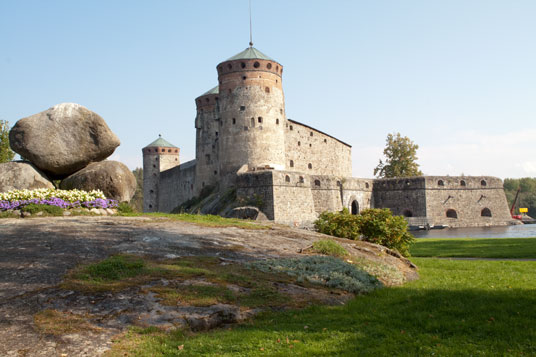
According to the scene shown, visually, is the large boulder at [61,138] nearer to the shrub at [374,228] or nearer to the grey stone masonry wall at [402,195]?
the shrub at [374,228]

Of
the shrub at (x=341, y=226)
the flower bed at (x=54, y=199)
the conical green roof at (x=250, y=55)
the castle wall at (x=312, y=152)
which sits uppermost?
the conical green roof at (x=250, y=55)

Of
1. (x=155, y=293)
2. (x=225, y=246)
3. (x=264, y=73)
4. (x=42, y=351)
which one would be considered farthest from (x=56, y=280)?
(x=264, y=73)

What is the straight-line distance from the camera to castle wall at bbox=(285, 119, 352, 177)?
46.0 m

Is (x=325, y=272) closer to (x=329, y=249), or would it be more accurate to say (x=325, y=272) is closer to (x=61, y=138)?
(x=329, y=249)

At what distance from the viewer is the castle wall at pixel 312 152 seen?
151 ft

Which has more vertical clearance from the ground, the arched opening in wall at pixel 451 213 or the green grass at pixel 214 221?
the green grass at pixel 214 221

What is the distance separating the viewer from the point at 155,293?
607 cm

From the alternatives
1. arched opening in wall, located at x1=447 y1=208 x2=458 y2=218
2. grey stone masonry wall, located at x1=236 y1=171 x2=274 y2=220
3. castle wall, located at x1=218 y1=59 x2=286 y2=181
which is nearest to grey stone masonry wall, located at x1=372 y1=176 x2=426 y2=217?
arched opening in wall, located at x1=447 y1=208 x2=458 y2=218

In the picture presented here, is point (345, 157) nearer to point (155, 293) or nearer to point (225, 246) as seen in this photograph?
point (225, 246)

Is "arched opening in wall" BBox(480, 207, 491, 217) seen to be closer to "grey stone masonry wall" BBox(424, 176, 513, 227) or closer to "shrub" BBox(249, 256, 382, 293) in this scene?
"grey stone masonry wall" BBox(424, 176, 513, 227)

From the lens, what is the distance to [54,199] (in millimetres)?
14273

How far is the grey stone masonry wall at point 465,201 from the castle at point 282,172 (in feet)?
0.31

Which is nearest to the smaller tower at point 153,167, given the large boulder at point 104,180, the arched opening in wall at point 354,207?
the arched opening in wall at point 354,207

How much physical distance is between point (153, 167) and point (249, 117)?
24336mm
